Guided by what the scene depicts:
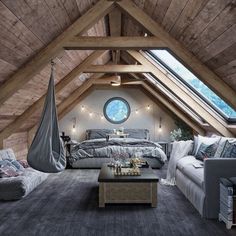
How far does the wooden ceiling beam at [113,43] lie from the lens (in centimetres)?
406

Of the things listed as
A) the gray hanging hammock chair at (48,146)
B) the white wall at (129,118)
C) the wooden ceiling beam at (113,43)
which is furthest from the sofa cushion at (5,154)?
the white wall at (129,118)

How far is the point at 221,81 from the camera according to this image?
4133 mm

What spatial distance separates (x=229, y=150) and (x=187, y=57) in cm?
151

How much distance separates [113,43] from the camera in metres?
4.09

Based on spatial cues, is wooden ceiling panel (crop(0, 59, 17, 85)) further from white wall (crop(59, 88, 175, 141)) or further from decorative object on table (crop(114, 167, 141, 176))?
white wall (crop(59, 88, 175, 141))

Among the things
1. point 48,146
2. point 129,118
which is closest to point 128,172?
point 48,146

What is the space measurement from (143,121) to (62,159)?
6.71 meters

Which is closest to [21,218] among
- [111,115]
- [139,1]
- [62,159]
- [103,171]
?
[62,159]

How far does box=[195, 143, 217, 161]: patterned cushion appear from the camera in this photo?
5.12 meters

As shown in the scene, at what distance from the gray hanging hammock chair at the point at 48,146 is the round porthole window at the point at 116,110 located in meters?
6.41

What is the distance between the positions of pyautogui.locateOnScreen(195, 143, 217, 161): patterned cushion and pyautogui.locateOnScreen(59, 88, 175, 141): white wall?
479 centimetres

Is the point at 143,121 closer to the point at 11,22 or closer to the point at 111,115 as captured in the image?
the point at 111,115

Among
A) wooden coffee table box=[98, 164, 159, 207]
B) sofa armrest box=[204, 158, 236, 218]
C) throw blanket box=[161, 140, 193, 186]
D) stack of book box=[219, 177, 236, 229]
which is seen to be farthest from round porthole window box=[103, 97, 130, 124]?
stack of book box=[219, 177, 236, 229]

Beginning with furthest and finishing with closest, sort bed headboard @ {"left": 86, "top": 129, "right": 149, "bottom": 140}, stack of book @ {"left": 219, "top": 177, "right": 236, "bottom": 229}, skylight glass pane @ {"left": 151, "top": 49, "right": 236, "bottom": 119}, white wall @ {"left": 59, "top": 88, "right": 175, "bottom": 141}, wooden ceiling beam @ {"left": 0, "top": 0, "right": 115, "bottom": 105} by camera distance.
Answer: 1. white wall @ {"left": 59, "top": 88, "right": 175, "bottom": 141}
2. bed headboard @ {"left": 86, "top": 129, "right": 149, "bottom": 140}
3. skylight glass pane @ {"left": 151, "top": 49, "right": 236, "bottom": 119}
4. wooden ceiling beam @ {"left": 0, "top": 0, "right": 115, "bottom": 105}
5. stack of book @ {"left": 219, "top": 177, "right": 236, "bottom": 229}
